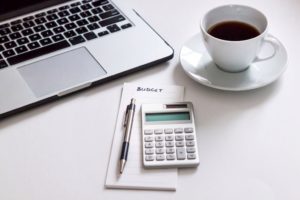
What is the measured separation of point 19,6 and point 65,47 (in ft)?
0.45

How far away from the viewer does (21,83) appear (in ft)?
2.36

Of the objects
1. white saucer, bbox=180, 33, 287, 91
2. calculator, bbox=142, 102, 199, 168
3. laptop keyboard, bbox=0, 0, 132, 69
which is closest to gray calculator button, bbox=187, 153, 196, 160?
calculator, bbox=142, 102, 199, 168

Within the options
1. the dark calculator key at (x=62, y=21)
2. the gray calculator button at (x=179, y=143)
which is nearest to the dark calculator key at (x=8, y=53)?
the dark calculator key at (x=62, y=21)

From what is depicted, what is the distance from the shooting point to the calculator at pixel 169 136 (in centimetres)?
61

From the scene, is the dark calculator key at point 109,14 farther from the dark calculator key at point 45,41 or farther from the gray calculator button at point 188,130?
the gray calculator button at point 188,130

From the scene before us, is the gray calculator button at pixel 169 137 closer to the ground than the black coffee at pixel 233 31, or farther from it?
closer to the ground

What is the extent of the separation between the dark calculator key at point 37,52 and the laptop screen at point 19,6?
111mm

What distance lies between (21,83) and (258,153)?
371 millimetres

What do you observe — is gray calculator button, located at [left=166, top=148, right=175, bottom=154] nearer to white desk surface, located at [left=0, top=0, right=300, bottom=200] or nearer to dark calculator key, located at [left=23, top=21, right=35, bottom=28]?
white desk surface, located at [left=0, top=0, right=300, bottom=200]

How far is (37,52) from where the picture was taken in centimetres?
77

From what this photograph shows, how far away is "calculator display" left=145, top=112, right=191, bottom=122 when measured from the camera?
2.19 feet

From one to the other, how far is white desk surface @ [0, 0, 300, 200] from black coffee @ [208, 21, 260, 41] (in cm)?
8

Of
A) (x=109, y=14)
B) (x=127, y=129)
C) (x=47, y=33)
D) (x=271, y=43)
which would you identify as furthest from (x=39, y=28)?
(x=271, y=43)

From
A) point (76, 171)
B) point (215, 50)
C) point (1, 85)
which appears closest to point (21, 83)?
point (1, 85)
